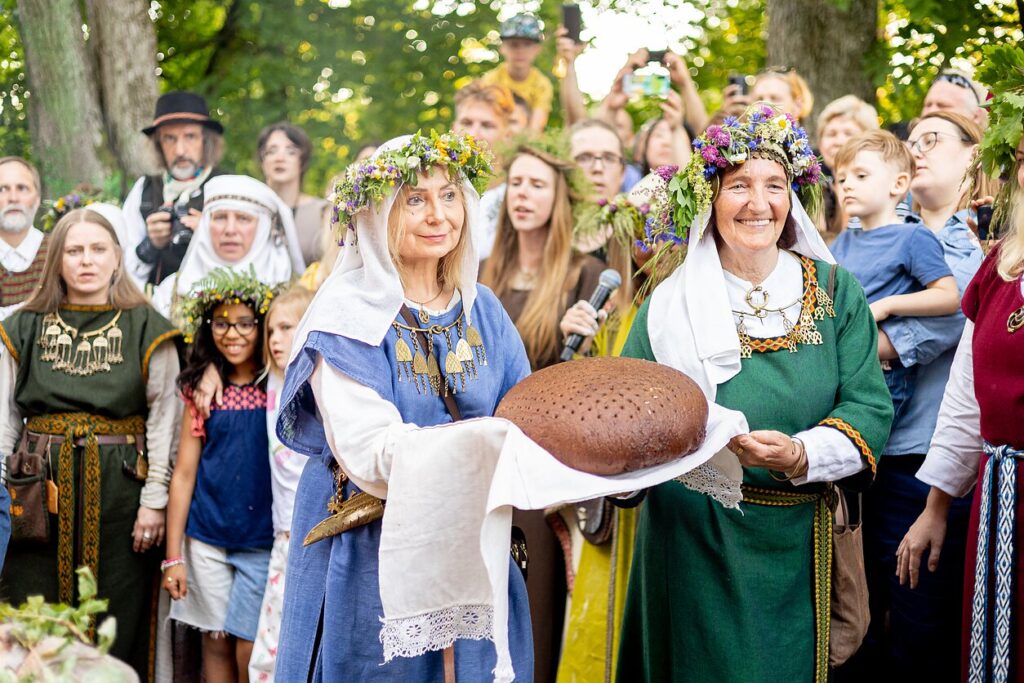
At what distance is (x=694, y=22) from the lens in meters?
9.91

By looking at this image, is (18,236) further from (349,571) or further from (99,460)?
(349,571)

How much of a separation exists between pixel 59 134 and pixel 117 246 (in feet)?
9.59

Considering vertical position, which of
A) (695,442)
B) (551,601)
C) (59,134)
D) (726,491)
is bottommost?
(551,601)

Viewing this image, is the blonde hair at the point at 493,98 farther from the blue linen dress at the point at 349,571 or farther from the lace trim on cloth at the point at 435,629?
the lace trim on cloth at the point at 435,629

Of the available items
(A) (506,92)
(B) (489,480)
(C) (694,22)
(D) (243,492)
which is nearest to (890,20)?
(C) (694,22)

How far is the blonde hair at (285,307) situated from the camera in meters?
4.83

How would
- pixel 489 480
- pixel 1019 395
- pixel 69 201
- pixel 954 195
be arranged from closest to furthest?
pixel 489 480 < pixel 1019 395 < pixel 954 195 < pixel 69 201

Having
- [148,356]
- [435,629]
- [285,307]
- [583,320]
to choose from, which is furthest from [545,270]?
[435,629]

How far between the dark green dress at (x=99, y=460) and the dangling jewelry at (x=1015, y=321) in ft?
11.1

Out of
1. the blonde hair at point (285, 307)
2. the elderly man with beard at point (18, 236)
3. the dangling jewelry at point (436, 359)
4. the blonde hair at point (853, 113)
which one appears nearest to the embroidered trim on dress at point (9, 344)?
the elderly man with beard at point (18, 236)

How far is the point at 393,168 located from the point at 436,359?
536 millimetres

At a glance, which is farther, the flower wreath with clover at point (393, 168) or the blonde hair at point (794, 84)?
the blonde hair at point (794, 84)

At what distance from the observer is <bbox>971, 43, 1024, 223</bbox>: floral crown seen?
322 centimetres

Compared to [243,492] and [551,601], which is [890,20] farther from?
[243,492]
